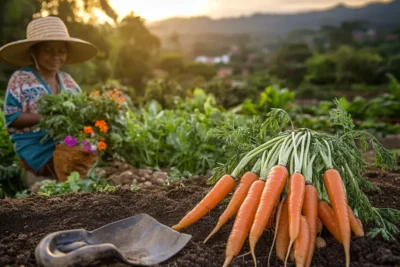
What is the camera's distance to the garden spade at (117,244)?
202 centimetres

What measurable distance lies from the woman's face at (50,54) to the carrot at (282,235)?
318cm

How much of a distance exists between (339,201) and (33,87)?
3434 mm

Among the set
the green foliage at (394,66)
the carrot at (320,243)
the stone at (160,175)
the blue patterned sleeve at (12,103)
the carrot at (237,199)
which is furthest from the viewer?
the green foliage at (394,66)

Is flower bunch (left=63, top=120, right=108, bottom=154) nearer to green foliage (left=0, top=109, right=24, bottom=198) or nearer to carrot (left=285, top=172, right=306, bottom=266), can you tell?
green foliage (left=0, top=109, right=24, bottom=198)

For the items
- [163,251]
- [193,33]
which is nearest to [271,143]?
[163,251]

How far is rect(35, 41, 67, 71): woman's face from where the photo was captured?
4691mm

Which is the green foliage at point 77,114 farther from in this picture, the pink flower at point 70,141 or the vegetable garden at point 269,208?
the vegetable garden at point 269,208

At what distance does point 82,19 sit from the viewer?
8680 mm

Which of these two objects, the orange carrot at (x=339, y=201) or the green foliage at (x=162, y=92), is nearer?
the orange carrot at (x=339, y=201)

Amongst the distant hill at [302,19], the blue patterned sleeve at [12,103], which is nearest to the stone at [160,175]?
the blue patterned sleeve at [12,103]

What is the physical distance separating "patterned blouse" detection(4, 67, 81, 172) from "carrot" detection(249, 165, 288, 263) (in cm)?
288

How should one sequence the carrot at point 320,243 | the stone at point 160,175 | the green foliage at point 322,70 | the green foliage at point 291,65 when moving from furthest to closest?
the green foliage at point 291,65 → the green foliage at point 322,70 → the stone at point 160,175 → the carrot at point 320,243

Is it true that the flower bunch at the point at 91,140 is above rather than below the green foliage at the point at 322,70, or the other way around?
above

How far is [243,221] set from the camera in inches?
92.1
